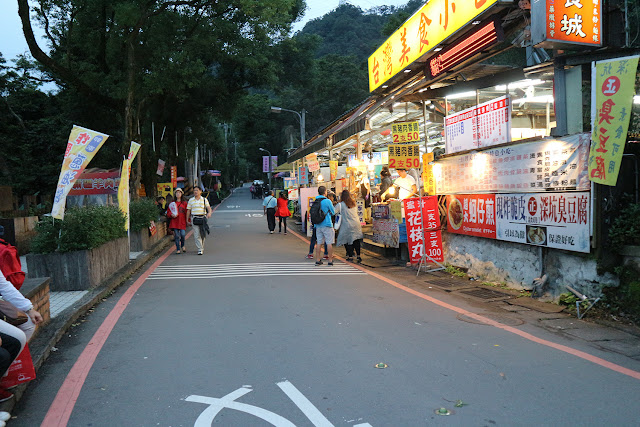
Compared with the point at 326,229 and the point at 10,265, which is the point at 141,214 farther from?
the point at 10,265

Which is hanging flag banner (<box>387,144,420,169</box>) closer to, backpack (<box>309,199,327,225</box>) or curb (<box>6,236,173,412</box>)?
backpack (<box>309,199,327,225</box>)

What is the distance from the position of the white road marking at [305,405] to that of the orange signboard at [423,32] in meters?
6.32

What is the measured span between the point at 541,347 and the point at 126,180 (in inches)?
397

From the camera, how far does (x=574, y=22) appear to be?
22.1 feet

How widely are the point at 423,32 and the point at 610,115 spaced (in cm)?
542

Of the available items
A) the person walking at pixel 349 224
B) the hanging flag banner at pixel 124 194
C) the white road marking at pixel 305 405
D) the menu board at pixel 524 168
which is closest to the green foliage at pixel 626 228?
the menu board at pixel 524 168

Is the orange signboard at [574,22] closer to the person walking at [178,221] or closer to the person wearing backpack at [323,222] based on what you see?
the person wearing backpack at [323,222]

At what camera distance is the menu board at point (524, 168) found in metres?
6.82

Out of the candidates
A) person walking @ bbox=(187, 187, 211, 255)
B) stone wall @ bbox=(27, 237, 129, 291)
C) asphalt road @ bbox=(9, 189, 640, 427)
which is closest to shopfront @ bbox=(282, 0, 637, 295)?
asphalt road @ bbox=(9, 189, 640, 427)

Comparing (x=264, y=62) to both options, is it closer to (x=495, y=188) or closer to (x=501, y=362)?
(x=495, y=188)

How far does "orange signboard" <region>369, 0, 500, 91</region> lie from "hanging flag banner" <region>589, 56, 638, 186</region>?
237 centimetres

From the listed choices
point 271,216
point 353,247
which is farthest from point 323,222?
point 271,216

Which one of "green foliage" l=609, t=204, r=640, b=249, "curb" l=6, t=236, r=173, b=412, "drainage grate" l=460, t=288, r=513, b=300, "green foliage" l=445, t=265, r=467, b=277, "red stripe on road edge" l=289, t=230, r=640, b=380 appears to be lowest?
"drainage grate" l=460, t=288, r=513, b=300

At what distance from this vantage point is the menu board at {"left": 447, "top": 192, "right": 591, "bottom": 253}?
681cm
